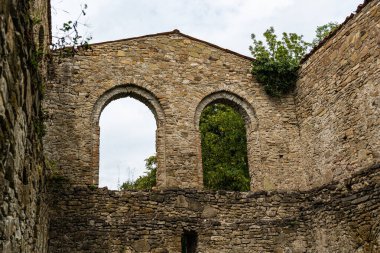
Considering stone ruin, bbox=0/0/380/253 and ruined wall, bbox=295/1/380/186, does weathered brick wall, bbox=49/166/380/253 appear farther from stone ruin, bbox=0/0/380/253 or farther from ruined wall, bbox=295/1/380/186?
ruined wall, bbox=295/1/380/186

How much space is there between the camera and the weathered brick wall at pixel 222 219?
9.44 meters

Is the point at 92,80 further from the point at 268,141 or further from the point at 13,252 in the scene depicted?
the point at 13,252

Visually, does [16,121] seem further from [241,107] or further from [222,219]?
[241,107]

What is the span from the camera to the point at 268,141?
1223 centimetres

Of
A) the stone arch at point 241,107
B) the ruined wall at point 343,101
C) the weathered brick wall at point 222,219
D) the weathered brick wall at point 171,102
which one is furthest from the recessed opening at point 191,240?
the ruined wall at point 343,101

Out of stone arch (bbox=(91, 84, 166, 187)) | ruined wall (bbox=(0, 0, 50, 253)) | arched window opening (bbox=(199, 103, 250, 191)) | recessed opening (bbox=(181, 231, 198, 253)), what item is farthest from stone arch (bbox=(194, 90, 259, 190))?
ruined wall (bbox=(0, 0, 50, 253))

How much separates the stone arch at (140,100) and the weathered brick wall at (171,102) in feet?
0.08

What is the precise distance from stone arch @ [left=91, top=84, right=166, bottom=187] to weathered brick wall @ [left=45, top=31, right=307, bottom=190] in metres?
0.02

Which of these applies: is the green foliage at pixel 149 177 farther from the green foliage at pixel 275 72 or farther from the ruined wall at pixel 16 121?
the ruined wall at pixel 16 121

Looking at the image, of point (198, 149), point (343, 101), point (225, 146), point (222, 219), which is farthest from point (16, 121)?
point (225, 146)

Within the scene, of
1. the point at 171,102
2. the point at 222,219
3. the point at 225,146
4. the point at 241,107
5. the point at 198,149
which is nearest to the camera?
the point at 222,219

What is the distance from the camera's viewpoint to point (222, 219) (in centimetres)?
1061

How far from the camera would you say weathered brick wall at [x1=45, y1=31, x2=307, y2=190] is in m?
11.3

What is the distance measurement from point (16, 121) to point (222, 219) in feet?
24.7
